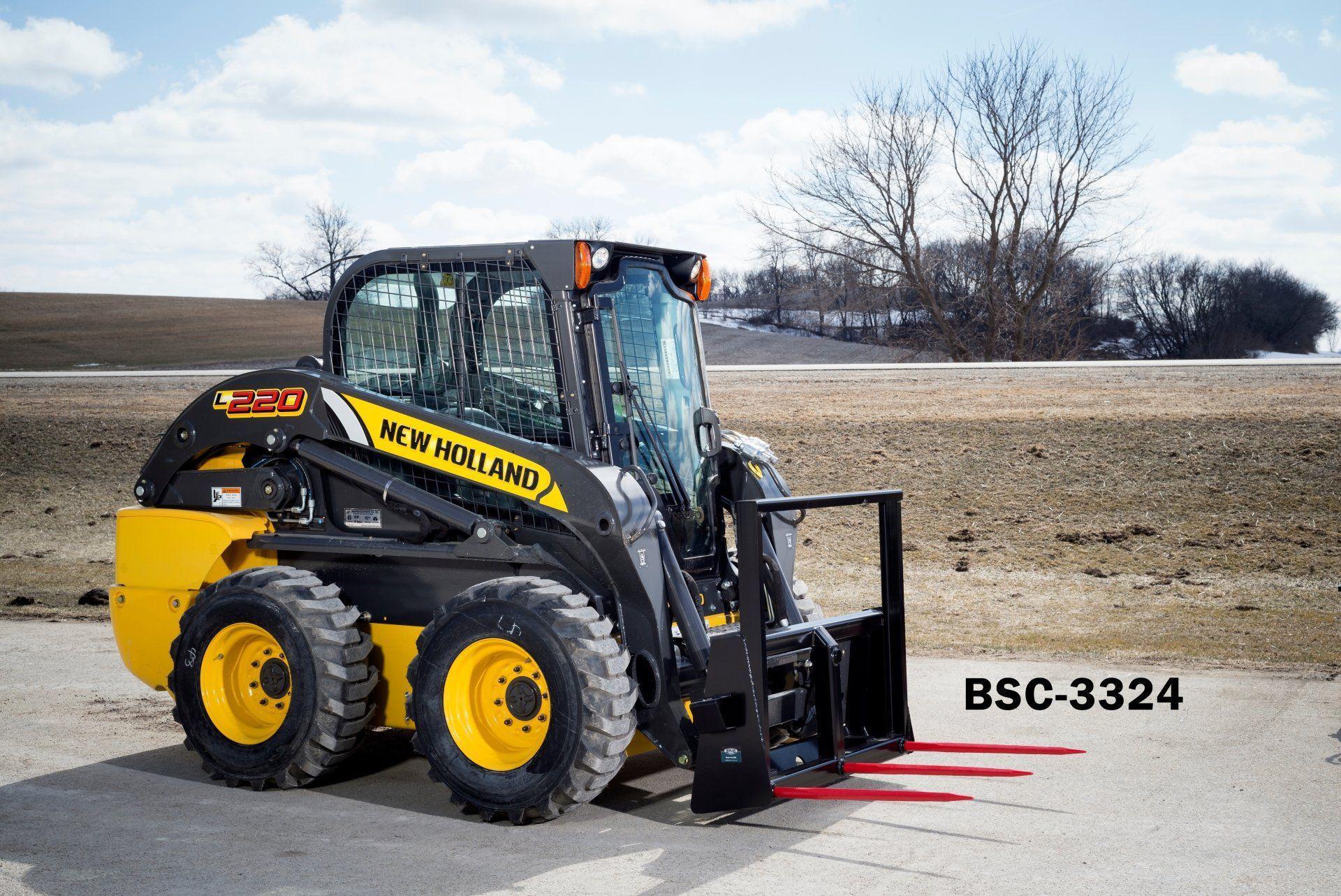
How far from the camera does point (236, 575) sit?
6688 millimetres

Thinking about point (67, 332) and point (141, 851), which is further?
point (67, 332)

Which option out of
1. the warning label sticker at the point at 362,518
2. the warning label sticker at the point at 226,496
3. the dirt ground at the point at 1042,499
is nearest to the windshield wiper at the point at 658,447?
the warning label sticker at the point at 362,518

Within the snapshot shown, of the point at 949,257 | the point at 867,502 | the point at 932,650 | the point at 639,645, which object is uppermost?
the point at 949,257

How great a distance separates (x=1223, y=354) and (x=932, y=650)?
33.4 meters

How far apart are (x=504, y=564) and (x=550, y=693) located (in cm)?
86

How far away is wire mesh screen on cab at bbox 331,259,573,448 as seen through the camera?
21.1ft

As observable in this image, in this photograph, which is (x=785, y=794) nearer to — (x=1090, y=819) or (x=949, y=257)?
(x=1090, y=819)

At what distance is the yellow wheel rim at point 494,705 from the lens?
5.91 metres

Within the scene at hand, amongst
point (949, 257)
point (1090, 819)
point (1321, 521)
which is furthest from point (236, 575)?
point (949, 257)

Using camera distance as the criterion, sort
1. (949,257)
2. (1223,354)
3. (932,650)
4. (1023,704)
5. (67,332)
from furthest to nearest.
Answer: (67,332) → (1223,354) → (949,257) → (932,650) → (1023,704)

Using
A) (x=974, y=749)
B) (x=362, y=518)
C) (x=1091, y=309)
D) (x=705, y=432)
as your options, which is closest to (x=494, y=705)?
(x=362, y=518)

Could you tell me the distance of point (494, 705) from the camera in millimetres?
6039

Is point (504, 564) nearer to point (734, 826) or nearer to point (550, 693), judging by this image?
point (550, 693)

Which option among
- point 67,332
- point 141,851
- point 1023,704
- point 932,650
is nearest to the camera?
point 141,851
